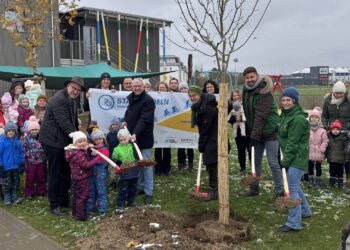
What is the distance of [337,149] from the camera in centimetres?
693

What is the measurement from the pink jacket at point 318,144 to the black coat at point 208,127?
7.09 feet

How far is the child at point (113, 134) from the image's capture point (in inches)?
269

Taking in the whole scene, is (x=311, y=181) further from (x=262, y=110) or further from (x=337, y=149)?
(x=262, y=110)

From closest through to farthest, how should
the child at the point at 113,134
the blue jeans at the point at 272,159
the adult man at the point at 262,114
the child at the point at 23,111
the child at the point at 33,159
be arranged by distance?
the adult man at the point at 262,114, the blue jeans at the point at 272,159, the child at the point at 33,159, the child at the point at 113,134, the child at the point at 23,111

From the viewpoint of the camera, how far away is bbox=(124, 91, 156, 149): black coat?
609cm

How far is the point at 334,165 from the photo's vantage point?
7152mm

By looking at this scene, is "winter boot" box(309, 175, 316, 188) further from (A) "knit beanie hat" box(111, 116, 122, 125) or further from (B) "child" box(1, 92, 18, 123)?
(B) "child" box(1, 92, 18, 123)

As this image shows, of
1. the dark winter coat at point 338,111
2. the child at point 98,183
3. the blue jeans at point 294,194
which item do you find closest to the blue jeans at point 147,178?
the child at point 98,183

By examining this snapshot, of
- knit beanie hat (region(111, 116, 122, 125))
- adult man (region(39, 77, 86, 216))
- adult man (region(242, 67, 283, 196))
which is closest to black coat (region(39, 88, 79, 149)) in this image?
adult man (region(39, 77, 86, 216))

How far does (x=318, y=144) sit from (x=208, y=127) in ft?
7.72

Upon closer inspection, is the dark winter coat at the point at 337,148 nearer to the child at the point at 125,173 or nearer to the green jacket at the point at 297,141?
the green jacket at the point at 297,141

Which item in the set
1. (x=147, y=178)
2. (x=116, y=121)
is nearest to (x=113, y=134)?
(x=116, y=121)

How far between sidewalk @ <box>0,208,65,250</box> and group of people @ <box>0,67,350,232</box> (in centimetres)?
59

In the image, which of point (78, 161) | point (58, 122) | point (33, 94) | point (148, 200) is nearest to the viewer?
point (78, 161)
